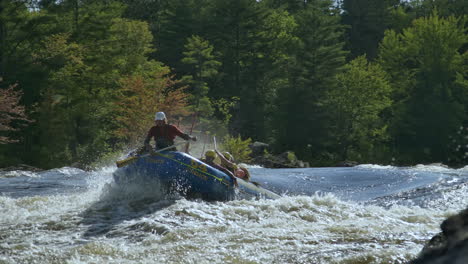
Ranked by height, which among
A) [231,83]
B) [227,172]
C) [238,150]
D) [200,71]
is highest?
[200,71]

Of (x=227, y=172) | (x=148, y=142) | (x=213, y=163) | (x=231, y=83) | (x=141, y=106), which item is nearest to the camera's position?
(x=148, y=142)

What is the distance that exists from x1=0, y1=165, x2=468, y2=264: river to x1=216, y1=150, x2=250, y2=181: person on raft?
1.69 m

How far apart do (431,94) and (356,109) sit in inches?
184

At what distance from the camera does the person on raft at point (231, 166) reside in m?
14.0

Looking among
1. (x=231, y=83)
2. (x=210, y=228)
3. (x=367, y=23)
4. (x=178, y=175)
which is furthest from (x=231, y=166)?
(x=367, y=23)

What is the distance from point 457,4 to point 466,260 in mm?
55167

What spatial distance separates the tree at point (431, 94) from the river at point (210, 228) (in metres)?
25.2

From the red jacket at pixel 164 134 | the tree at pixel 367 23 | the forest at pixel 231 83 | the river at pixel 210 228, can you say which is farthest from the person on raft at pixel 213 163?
the tree at pixel 367 23

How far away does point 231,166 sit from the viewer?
14094mm

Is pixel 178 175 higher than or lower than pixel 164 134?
lower

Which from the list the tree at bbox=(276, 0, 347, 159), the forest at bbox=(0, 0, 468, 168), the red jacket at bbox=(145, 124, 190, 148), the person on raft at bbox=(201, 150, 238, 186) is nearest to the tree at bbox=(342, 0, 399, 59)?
the forest at bbox=(0, 0, 468, 168)

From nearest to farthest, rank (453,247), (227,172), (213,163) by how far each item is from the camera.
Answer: (453,247), (227,172), (213,163)

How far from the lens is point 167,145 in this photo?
12938 mm

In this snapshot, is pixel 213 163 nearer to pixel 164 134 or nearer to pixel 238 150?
pixel 164 134
